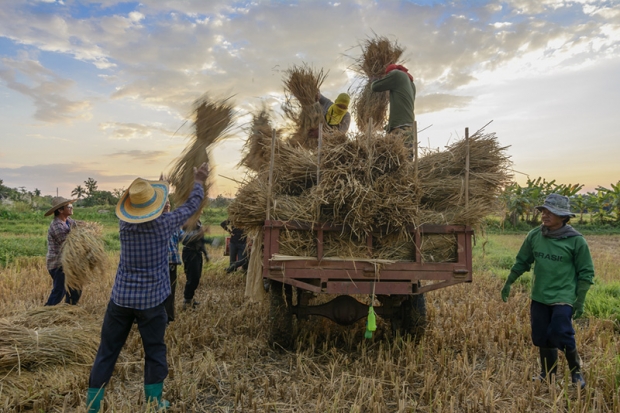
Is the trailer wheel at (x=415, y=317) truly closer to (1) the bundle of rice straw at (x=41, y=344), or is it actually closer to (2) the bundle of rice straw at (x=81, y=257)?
(1) the bundle of rice straw at (x=41, y=344)

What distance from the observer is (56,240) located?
17.3 ft

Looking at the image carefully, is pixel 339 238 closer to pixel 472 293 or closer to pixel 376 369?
pixel 376 369

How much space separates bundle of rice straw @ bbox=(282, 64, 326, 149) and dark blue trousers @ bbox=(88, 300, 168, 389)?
3.26m

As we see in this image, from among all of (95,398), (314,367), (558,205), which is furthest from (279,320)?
(558,205)

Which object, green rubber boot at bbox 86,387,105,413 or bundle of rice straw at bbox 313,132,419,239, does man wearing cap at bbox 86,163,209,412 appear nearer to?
green rubber boot at bbox 86,387,105,413

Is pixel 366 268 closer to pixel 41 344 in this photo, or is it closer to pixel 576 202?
pixel 41 344


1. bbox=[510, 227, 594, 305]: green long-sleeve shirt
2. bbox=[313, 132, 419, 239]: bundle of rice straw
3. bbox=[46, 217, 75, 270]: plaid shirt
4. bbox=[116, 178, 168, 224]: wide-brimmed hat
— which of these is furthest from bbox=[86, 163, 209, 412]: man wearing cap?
bbox=[510, 227, 594, 305]: green long-sleeve shirt

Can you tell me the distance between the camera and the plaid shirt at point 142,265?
117 inches

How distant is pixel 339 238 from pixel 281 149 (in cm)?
104

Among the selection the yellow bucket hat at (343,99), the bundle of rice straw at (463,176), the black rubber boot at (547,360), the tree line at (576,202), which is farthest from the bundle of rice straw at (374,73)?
the tree line at (576,202)

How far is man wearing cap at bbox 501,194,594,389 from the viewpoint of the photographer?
3.43 meters

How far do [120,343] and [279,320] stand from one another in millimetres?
1448

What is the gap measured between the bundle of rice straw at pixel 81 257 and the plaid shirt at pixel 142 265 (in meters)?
2.46

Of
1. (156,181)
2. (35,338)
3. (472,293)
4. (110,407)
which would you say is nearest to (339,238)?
(156,181)
